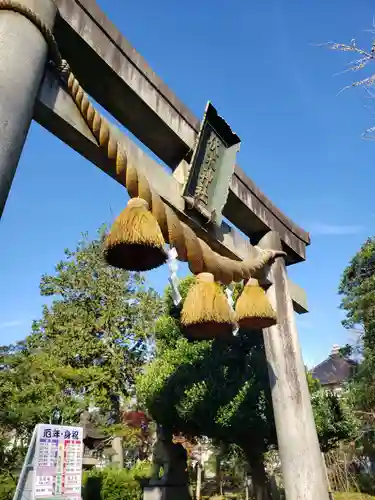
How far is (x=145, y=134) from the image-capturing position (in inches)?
111

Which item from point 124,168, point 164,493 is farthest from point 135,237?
point 164,493

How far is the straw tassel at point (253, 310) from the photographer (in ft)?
9.58

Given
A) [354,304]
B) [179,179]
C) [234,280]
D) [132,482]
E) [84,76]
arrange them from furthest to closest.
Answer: [354,304]
[132,482]
[179,179]
[234,280]
[84,76]

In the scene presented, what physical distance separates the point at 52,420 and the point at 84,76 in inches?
426

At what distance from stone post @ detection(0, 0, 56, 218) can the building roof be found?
26.1 m

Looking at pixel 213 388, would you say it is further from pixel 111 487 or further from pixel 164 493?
pixel 111 487

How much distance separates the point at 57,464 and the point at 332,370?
24786 mm

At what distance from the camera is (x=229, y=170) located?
10.9ft

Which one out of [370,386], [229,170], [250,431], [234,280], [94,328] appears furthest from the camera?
[94,328]

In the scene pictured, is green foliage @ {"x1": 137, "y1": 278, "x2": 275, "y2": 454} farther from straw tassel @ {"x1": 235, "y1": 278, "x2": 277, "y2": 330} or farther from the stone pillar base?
straw tassel @ {"x1": 235, "y1": 278, "x2": 277, "y2": 330}

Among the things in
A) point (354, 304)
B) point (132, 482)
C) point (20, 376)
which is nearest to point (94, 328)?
point (132, 482)

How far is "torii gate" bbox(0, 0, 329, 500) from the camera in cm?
173

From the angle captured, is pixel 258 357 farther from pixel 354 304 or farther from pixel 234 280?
pixel 354 304

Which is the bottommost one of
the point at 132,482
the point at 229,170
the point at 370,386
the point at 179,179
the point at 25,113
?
the point at 132,482
